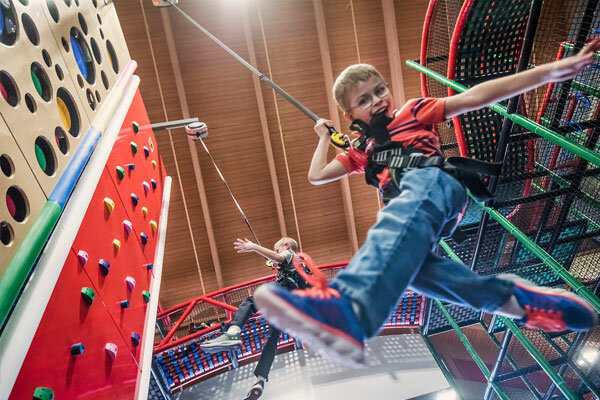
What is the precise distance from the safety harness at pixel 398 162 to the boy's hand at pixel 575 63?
0.51 m

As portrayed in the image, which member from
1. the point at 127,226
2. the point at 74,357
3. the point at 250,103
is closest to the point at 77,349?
the point at 74,357

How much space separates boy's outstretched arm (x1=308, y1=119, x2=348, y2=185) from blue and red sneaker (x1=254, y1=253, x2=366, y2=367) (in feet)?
3.40

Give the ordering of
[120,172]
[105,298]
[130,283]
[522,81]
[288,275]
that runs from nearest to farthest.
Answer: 1. [522,81]
2. [105,298]
3. [130,283]
4. [120,172]
5. [288,275]

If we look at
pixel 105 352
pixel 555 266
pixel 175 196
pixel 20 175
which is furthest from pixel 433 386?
pixel 175 196

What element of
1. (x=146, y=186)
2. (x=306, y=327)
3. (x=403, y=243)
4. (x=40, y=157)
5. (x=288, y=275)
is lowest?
(x=306, y=327)

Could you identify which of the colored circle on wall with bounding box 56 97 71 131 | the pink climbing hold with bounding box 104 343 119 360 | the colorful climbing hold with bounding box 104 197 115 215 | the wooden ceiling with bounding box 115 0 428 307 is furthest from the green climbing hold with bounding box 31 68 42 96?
the wooden ceiling with bounding box 115 0 428 307

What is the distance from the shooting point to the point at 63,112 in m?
2.42

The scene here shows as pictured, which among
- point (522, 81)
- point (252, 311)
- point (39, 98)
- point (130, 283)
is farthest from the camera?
point (252, 311)

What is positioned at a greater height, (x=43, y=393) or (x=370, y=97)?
(x=370, y=97)

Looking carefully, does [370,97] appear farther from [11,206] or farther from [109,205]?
[109,205]

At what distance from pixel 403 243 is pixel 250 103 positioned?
660cm

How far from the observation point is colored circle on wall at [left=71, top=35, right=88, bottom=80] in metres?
2.86

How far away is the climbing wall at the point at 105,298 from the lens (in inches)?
67.8

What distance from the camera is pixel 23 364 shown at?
149 cm
